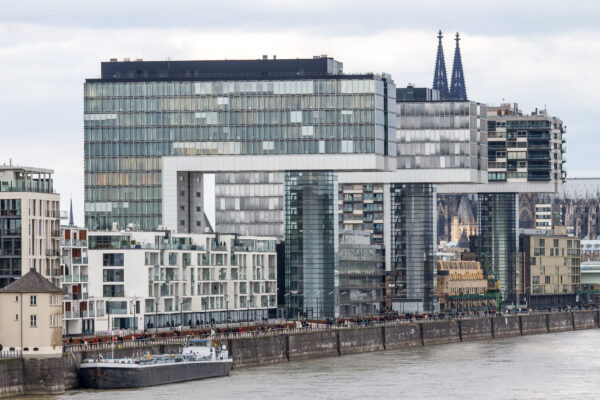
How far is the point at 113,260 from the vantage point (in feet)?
621

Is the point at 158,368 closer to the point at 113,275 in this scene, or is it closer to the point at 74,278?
the point at 74,278

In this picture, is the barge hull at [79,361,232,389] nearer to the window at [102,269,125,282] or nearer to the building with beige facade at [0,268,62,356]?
the building with beige facade at [0,268,62,356]

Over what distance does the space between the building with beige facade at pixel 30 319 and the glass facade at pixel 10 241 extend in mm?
24839

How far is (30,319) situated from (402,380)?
122 feet

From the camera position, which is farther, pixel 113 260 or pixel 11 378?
pixel 113 260

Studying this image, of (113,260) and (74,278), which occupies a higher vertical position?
(113,260)

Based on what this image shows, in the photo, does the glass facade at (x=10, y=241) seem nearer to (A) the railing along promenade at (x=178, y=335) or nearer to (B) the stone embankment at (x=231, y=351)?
(A) the railing along promenade at (x=178, y=335)

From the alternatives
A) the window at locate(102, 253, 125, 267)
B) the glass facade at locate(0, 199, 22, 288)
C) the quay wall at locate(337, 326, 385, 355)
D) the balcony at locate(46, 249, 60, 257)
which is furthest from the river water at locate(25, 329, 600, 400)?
the window at locate(102, 253, 125, 267)

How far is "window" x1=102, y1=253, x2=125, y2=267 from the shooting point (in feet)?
620

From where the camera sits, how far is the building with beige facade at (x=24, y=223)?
160750mm

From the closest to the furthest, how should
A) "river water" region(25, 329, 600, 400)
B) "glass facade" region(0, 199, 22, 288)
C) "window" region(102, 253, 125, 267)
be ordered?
"river water" region(25, 329, 600, 400) < "glass facade" region(0, 199, 22, 288) < "window" region(102, 253, 125, 267)

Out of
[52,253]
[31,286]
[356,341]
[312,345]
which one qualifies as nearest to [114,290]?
[312,345]

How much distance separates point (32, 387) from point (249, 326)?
62.9m

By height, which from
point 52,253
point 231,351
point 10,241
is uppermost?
point 10,241
